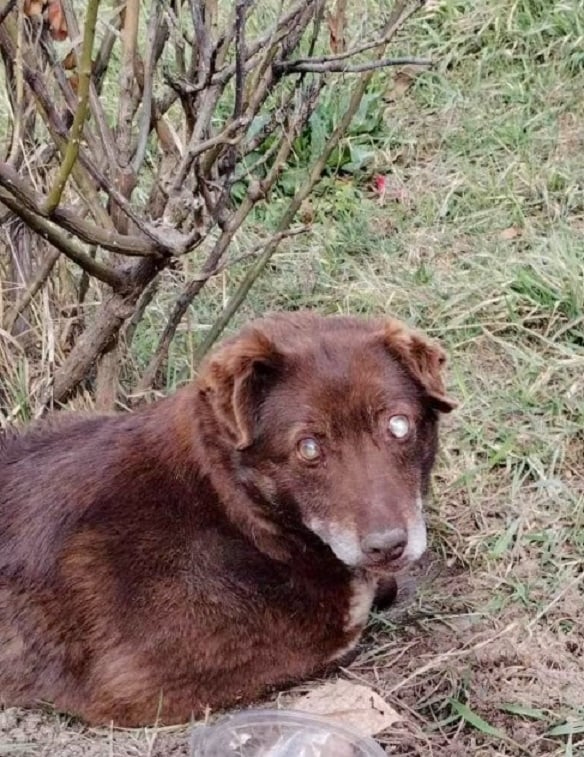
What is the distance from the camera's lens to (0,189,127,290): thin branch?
408 centimetres

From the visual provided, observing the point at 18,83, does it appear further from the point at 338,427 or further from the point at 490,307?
the point at 490,307

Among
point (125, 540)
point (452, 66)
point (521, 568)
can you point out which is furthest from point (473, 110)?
point (125, 540)

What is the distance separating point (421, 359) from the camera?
377 cm

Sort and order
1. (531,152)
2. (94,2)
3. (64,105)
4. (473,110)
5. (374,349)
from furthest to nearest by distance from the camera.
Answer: (473,110) → (531,152) → (64,105) → (374,349) → (94,2)

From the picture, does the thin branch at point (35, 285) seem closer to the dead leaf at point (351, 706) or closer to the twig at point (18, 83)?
the twig at point (18, 83)

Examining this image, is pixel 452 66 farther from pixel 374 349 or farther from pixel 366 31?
pixel 374 349

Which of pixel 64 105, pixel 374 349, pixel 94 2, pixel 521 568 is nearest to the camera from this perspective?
pixel 94 2

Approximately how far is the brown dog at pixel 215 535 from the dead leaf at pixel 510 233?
2.84m

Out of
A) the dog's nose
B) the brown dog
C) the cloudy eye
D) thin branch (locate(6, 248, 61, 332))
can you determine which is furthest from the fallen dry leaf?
the dog's nose

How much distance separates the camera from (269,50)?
14.6ft

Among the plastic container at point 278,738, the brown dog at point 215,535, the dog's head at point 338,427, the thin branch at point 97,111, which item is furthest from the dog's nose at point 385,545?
the thin branch at point 97,111

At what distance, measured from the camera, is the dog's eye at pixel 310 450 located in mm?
3609

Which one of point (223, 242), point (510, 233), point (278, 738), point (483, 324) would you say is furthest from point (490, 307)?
point (278, 738)

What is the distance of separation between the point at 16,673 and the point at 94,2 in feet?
6.92
